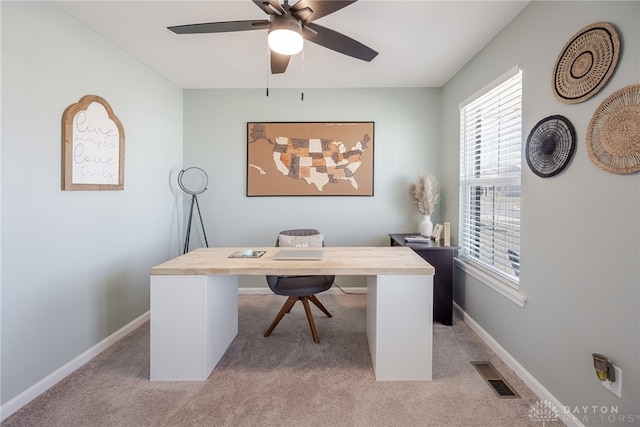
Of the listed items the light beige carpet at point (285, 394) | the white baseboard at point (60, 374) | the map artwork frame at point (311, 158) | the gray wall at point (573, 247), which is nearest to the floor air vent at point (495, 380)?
the light beige carpet at point (285, 394)

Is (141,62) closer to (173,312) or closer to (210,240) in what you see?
(210,240)

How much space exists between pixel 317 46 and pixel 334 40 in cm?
69

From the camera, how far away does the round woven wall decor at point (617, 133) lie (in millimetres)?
1156

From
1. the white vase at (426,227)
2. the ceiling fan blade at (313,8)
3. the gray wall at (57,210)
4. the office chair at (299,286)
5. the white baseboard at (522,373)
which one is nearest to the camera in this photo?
the ceiling fan blade at (313,8)

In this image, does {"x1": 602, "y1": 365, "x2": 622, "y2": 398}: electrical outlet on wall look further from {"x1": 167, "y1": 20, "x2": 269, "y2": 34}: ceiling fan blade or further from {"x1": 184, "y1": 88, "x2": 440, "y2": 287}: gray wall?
{"x1": 167, "y1": 20, "x2": 269, "y2": 34}: ceiling fan blade

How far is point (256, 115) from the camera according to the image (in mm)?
3365

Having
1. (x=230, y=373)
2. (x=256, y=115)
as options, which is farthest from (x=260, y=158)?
(x=230, y=373)

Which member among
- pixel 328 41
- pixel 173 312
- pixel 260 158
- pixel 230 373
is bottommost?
pixel 230 373

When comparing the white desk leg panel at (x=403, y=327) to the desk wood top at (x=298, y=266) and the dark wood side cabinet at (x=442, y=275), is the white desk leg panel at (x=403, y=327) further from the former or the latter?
the dark wood side cabinet at (x=442, y=275)

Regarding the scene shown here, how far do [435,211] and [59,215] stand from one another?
11.4 feet

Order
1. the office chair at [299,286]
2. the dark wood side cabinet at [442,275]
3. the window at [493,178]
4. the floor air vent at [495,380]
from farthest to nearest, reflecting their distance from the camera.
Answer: the dark wood side cabinet at [442,275] < the office chair at [299,286] < the window at [493,178] < the floor air vent at [495,380]

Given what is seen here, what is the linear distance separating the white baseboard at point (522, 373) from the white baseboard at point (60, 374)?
305cm

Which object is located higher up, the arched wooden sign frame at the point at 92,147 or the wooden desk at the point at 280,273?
the arched wooden sign frame at the point at 92,147

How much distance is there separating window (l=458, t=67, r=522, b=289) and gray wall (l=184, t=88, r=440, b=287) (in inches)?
25.9
